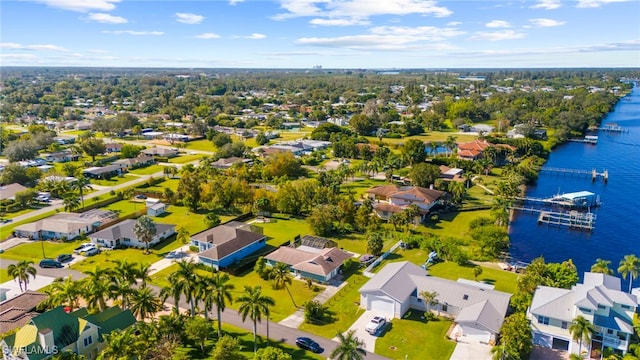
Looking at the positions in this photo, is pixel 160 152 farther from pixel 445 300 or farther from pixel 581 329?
pixel 581 329

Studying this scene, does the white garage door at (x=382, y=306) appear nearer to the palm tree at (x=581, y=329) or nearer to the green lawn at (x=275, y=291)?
the green lawn at (x=275, y=291)

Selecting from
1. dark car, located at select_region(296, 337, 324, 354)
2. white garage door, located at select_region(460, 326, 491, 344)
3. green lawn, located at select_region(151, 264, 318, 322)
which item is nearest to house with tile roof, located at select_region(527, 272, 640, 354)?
white garage door, located at select_region(460, 326, 491, 344)

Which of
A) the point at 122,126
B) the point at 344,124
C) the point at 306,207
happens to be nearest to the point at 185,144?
the point at 122,126

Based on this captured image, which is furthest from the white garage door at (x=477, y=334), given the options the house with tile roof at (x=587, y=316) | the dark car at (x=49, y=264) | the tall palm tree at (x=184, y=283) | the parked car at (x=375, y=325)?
the dark car at (x=49, y=264)

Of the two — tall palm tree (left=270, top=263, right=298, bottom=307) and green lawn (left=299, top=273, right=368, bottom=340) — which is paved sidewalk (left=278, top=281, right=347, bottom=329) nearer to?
green lawn (left=299, top=273, right=368, bottom=340)

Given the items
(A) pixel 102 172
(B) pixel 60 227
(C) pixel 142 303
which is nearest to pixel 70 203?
(B) pixel 60 227
